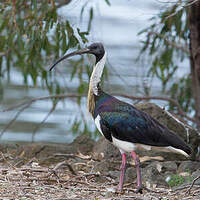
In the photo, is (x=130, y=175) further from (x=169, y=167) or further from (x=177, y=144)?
(x=177, y=144)

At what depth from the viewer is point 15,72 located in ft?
51.6

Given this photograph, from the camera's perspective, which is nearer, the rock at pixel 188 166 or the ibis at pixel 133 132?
the ibis at pixel 133 132

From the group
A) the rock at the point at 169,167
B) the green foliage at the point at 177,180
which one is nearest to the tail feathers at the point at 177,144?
the green foliage at the point at 177,180

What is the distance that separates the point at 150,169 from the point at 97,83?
1021 millimetres

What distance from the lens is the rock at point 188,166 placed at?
677 centimetres

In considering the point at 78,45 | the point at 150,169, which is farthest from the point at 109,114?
the point at 78,45

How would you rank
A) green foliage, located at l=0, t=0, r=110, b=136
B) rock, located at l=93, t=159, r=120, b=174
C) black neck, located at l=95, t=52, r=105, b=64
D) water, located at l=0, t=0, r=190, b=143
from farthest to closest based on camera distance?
1. water, located at l=0, t=0, r=190, b=143
2. green foliage, located at l=0, t=0, r=110, b=136
3. rock, located at l=93, t=159, r=120, b=174
4. black neck, located at l=95, t=52, r=105, b=64

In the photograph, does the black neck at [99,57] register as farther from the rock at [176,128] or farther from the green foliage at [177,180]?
the rock at [176,128]

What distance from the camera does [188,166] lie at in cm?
680

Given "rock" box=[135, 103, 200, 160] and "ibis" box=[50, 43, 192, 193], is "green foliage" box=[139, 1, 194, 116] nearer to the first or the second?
"rock" box=[135, 103, 200, 160]

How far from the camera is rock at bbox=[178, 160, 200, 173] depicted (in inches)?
267

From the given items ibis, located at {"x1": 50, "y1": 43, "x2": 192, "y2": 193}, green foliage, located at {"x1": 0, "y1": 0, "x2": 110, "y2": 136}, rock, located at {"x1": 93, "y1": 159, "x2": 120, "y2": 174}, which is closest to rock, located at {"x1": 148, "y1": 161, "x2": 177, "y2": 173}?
rock, located at {"x1": 93, "y1": 159, "x2": 120, "y2": 174}

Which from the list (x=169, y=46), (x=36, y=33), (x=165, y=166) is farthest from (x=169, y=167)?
(x=169, y=46)

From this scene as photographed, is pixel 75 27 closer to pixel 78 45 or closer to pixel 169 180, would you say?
pixel 78 45
